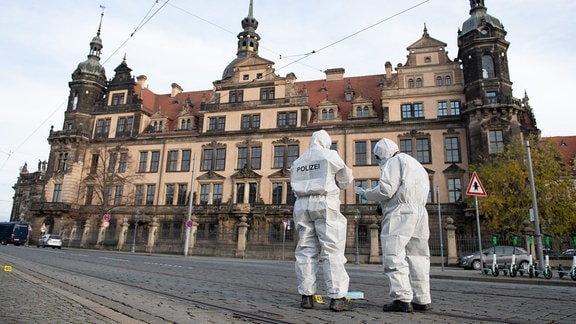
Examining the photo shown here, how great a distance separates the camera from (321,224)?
17.0 feet

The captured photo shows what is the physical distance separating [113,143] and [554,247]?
1693 inches

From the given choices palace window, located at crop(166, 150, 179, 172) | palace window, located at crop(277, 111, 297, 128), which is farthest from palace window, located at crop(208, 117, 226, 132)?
palace window, located at crop(277, 111, 297, 128)

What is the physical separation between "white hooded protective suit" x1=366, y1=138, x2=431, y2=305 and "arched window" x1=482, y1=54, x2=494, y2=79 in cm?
3105

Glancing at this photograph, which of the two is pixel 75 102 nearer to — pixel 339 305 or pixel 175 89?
pixel 175 89

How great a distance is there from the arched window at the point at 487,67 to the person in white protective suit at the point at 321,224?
1235 inches

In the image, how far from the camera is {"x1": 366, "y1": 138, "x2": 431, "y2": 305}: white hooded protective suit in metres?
4.85

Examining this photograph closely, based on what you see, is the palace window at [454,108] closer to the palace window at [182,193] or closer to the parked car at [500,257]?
the parked car at [500,257]

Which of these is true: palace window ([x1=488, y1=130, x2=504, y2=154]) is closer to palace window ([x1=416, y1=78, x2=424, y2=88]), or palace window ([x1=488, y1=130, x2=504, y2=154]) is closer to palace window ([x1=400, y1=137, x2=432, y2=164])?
palace window ([x1=400, y1=137, x2=432, y2=164])

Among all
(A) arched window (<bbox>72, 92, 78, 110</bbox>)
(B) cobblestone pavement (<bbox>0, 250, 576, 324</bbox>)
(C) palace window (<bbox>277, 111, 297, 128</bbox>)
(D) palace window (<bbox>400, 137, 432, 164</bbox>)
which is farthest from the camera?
(A) arched window (<bbox>72, 92, 78, 110</bbox>)

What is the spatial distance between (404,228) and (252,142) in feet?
109

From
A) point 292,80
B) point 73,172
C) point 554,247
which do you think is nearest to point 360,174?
point 292,80

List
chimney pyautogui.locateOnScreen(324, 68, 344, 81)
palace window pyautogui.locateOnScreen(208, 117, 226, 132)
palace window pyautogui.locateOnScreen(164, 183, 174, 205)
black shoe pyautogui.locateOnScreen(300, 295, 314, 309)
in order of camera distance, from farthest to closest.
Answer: chimney pyautogui.locateOnScreen(324, 68, 344, 81)
palace window pyautogui.locateOnScreen(208, 117, 226, 132)
palace window pyautogui.locateOnScreen(164, 183, 174, 205)
black shoe pyautogui.locateOnScreen(300, 295, 314, 309)

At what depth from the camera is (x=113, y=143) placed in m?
42.8

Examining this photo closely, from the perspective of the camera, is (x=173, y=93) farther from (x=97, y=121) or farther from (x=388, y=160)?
(x=388, y=160)
